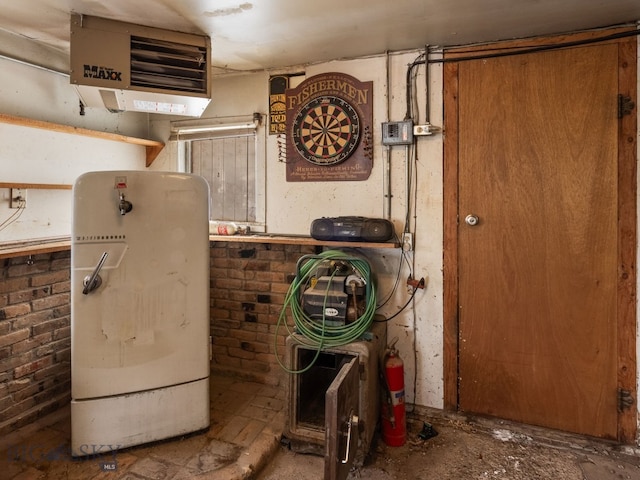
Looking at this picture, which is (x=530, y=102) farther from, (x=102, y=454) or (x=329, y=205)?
(x=102, y=454)

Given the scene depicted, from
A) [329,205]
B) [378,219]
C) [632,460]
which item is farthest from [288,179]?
[632,460]

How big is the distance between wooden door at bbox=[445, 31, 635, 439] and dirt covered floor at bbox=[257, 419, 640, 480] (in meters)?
0.10

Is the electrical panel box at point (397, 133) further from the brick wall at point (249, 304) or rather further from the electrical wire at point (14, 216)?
the electrical wire at point (14, 216)

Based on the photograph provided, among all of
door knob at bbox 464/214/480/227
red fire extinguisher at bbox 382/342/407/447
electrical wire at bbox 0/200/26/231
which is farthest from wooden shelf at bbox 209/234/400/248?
electrical wire at bbox 0/200/26/231

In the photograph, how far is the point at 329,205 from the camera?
2611 millimetres

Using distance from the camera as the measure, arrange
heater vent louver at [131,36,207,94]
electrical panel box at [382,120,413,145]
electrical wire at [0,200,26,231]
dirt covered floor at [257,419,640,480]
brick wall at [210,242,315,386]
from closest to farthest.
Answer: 1. dirt covered floor at [257,419,640,480]
2. heater vent louver at [131,36,207,94]
3. electrical wire at [0,200,26,231]
4. electrical panel box at [382,120,413,145]
5. brick wall at [210,242,315,386]

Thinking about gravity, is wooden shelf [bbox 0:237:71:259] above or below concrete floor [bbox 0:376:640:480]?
above

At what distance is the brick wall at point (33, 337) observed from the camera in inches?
83.4

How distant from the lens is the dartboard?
8.23 ft

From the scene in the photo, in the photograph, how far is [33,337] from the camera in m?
2.26

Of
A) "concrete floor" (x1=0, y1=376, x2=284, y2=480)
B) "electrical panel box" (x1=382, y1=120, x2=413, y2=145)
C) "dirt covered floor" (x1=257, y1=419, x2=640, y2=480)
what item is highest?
"electrical panel box" (x1=382, y1=120, x2=413, y2=145)

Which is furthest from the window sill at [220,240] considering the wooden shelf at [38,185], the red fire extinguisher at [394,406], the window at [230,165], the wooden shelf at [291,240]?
the red fire extinguisher at [394,406]

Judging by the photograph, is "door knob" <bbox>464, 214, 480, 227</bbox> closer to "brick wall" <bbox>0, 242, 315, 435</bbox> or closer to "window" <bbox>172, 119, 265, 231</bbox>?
"brick wall" <bbox>0, 242, 315, 435</bbox>

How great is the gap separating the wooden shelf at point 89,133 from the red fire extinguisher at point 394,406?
7.82 ft
